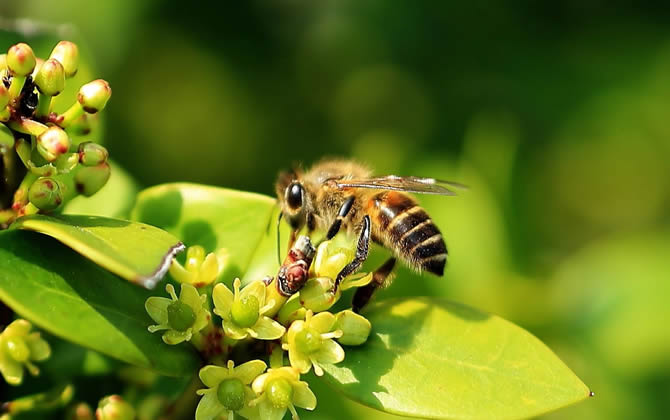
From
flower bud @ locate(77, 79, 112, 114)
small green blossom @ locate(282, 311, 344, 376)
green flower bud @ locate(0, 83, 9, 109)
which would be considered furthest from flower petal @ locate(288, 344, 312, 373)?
green flower bud @ locate(0, 83, 9, 109)

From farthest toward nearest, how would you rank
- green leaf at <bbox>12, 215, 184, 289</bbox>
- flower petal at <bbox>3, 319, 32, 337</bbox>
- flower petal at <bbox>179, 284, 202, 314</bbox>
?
flower petal at <bbox>3, 319, 32, 337</bbox>
flower petal at <bbox>179, 284, 202, 314</bbox>
green leaf at <bbox>12, 215, 184, 289</bbox>

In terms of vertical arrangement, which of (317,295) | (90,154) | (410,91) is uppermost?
(410,91)

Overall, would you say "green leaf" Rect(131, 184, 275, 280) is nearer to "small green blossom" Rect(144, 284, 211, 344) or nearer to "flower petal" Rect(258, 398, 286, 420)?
"small green blossom" Rect(144, 284, 211, 344)

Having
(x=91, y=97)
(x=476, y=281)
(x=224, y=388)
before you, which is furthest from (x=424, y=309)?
(x=476, y=281)

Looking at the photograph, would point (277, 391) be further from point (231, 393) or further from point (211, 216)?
point (211, 216)

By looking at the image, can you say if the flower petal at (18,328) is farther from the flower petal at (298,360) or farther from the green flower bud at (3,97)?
the flower petal at (298,360)

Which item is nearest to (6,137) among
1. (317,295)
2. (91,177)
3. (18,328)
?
(91,177)

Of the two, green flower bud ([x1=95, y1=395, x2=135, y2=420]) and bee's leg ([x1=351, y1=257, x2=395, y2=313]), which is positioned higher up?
bee's leg ([x1=351, y1=257, x2=395, y2=313])
